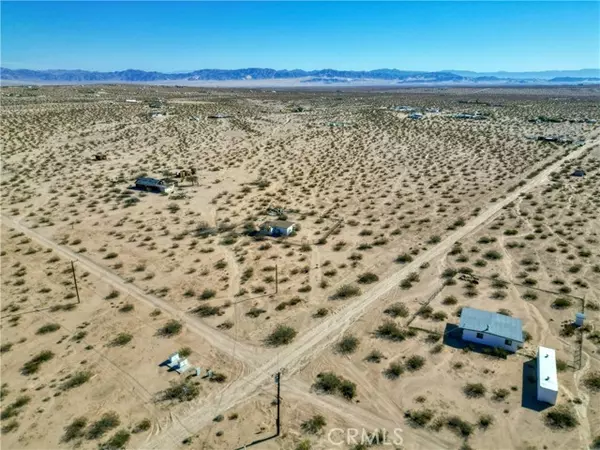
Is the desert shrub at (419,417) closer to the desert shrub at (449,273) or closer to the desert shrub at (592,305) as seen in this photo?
the desert shrub at (449,273)

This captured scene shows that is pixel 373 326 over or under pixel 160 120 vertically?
under

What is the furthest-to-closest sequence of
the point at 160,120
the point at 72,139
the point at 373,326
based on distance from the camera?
the point at 160,120
the point at 72,139
the point at 373,326

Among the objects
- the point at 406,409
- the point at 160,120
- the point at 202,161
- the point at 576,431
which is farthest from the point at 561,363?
the point at 160,120

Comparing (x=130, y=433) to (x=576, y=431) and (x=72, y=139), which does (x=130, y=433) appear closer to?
(x=576, y=431)

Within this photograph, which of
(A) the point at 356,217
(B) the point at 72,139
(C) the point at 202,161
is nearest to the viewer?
(A) the point at 356,217

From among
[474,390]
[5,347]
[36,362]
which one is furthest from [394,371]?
[5,347]

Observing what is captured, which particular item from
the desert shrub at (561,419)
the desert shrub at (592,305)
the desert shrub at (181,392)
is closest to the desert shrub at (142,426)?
the desert shrub at (181,392)

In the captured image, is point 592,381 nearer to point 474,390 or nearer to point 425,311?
point 474,390
